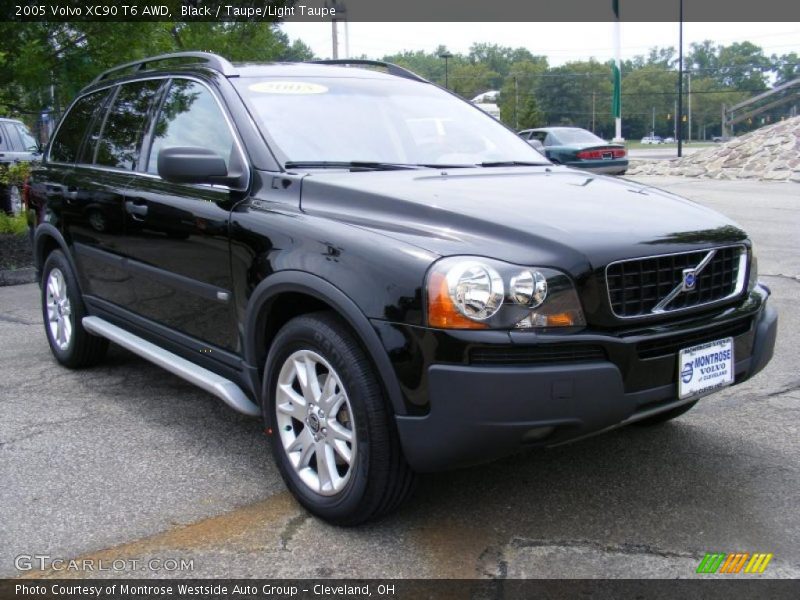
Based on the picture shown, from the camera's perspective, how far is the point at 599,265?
9.43 feet

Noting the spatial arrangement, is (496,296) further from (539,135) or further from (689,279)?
(539,135)

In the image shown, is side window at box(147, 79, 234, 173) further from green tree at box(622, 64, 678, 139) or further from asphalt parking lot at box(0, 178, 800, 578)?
green tree at box(622, 64, 678, 139)

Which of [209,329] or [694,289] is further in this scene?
[209,329]

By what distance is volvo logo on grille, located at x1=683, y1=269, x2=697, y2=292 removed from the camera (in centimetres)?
309

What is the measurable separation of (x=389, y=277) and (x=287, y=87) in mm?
1652

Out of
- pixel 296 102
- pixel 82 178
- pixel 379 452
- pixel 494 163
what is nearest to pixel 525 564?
pixel 379 452

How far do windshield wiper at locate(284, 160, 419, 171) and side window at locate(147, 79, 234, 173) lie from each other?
0.34 meters

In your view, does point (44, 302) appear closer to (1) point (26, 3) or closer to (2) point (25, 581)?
(2) point (25, 581)

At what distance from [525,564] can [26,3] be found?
803cm

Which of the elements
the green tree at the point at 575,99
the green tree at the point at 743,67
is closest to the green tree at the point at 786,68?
→ the green tree at the point at 743,67

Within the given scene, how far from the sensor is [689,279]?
310 cm

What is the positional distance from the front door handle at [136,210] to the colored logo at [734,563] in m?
3.03

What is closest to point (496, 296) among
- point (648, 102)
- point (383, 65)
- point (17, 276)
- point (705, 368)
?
point (705, 368)

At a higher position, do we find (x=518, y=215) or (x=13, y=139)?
(x=13, y=139)
